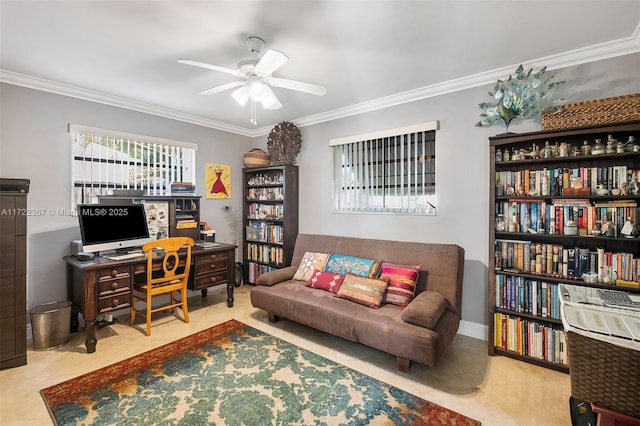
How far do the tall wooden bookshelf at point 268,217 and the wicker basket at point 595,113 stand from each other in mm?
2904

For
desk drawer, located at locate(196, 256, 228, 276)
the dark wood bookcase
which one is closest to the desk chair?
desk drawer, located at locate(196, 256, 228, 276)

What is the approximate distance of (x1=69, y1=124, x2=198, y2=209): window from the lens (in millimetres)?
3137

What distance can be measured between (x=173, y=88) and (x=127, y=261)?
5.94ft

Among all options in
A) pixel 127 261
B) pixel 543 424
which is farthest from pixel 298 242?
pixel 543 424

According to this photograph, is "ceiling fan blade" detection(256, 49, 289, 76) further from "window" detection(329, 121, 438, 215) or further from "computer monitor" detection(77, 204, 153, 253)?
"computer monitor" detection(77, 204, 153, 253)

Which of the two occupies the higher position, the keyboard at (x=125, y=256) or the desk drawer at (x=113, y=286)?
the keyboard at (x=125, y=256)

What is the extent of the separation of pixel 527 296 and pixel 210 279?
3.20 metres

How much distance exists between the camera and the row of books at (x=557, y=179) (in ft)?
7.04

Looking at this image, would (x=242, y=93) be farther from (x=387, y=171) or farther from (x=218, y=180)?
(x=218, y=180)

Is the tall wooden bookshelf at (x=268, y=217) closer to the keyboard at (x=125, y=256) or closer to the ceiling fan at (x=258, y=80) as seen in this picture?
the keyboard at (x=125, y=256)

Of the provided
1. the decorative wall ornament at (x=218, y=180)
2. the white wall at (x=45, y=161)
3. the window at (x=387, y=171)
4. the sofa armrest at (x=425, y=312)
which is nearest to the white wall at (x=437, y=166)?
the white wall at (x=45, y=161)

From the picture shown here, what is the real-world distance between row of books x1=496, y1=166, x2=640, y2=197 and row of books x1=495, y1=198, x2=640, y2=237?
0.34 ft

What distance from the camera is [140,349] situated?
261 cm

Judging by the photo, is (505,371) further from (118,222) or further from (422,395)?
(118,222)
